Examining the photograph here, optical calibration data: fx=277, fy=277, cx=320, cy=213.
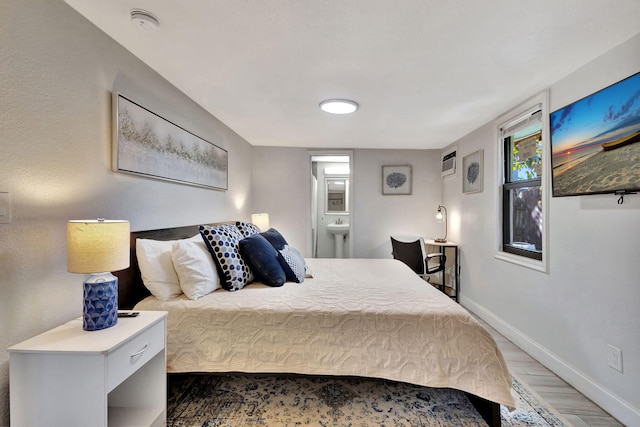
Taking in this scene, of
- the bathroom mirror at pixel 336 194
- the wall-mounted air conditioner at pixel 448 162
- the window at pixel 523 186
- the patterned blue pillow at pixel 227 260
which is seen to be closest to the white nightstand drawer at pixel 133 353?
the patterned blue pillow at pixel 227 260

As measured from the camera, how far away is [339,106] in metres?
2.63

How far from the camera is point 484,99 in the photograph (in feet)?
8.27

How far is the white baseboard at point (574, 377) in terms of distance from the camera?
1.62 m

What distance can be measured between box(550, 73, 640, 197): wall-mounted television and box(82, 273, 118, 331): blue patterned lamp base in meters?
2.79

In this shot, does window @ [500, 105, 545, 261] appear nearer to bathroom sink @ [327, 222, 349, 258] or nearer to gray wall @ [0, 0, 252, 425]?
bathroom sink @ [327, 222, 349, 258]

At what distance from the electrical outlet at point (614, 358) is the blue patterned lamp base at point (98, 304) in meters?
2.81

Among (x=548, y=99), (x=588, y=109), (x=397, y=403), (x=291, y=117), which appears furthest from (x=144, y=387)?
(x=548, y=99)

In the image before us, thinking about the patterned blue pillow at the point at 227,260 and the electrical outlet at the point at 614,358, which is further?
the patterned blue pillow at the point at 227,260

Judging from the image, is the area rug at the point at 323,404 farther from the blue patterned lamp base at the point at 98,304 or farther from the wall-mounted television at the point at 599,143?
the wall-mounted television at the point at 599,143

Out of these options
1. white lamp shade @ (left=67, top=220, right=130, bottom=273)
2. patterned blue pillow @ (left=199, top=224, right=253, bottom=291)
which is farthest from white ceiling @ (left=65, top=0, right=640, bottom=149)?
patterned blue pillow @ (left=199, top=224, right=253, bottom=291)

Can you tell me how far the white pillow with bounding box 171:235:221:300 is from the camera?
71.7 inches

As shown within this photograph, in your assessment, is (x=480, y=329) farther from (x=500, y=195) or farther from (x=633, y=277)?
(x=500, y=195)

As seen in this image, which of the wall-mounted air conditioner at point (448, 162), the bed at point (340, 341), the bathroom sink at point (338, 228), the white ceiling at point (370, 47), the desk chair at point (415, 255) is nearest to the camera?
the white ceiling at point (370, 47)

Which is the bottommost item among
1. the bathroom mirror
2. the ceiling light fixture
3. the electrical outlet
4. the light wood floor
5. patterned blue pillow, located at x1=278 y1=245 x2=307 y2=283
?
the light wood floor
